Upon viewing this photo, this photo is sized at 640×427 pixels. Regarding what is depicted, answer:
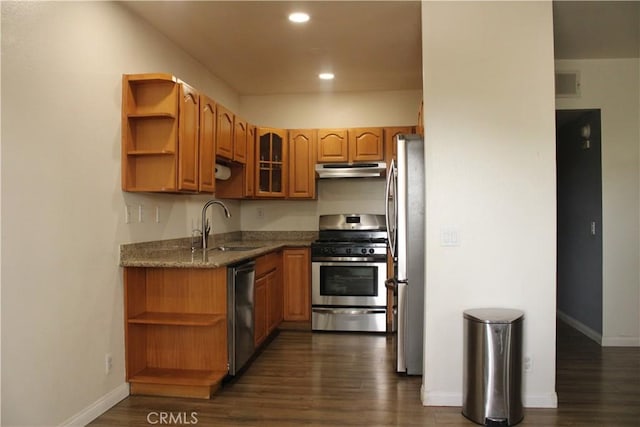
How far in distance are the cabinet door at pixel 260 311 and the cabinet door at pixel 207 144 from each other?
0.96 metres

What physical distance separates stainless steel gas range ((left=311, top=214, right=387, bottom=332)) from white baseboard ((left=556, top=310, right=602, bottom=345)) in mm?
2046

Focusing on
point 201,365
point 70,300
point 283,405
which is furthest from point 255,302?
point 70,300

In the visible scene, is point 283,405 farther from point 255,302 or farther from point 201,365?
point 255,302

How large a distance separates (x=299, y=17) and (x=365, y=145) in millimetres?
2109

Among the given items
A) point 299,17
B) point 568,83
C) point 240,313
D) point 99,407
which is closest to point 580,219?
point 568,83

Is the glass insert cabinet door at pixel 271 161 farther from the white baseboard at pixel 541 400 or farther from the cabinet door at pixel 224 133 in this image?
the white baseboard at pixel 541 400

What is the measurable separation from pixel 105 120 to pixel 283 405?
2178 mm

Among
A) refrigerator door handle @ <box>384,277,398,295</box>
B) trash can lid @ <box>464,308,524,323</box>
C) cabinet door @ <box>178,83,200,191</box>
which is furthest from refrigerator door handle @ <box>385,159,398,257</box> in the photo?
cabinet door @ <box>178,83,200,191</box>

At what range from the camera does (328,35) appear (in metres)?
3.73

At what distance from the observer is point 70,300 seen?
8.56ft

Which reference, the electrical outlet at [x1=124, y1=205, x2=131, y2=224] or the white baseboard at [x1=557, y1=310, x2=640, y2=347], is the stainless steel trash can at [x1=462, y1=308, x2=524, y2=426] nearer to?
the white baseboard at [x1=557, y1=310, x2=640, y2=347]

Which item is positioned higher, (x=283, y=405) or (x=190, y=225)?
(x=190, y=225)

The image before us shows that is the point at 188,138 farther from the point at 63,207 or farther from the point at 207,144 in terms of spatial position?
the point at 63,207
